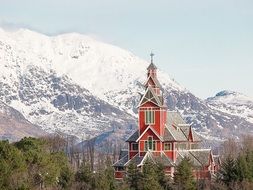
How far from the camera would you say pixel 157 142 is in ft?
357

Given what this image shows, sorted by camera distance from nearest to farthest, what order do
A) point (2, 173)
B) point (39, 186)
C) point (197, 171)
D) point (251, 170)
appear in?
1. point (2, 173)
2. point (39, 186)
3. point (251, 170)
4. point (197, 171)

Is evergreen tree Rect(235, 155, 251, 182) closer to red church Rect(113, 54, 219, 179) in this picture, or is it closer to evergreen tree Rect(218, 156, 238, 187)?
evergreen tree Rect(218, 156, 238, 187)

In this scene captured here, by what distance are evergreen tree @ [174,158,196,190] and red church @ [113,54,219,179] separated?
1372 cm

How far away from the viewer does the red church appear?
355 feet

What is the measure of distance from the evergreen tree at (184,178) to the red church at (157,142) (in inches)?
540

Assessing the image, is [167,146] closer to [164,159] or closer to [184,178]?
[164,159]

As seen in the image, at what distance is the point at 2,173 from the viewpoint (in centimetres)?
8025

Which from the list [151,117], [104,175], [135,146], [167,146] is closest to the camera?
[104,175]

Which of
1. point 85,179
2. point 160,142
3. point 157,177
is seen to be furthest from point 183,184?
point 160,142

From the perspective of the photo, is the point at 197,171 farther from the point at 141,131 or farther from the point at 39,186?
the point at 39,186

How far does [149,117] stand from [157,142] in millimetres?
3635

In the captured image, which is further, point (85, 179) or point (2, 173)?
point (85, 179)

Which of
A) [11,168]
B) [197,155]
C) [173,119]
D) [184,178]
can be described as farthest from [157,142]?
[11,168]

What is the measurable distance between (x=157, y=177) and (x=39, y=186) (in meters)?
13.6
